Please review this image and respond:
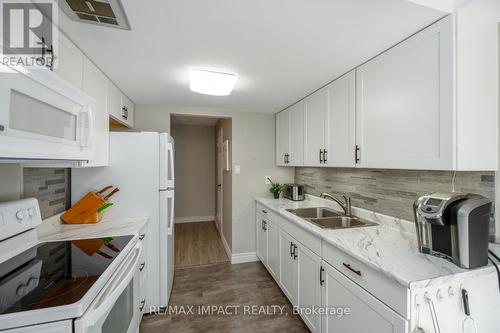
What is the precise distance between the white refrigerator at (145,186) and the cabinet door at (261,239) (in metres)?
1.20

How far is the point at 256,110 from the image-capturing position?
3043 millimetres

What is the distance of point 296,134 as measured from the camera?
2617mm

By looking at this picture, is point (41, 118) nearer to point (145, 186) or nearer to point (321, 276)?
point (145, 186)

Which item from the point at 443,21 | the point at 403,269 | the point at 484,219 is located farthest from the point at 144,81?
the point at 484,219

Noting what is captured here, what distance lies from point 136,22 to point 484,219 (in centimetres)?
203

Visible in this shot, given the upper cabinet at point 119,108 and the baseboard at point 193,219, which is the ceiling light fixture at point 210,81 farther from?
the baseboard at point 193,219

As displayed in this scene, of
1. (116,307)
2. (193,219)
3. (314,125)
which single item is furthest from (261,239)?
(193,219)

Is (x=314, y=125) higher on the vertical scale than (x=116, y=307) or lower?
higher

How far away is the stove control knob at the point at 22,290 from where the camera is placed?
843 millimetres

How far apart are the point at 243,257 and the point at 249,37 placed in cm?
273

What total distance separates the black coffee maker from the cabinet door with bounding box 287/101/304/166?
4.87 ft

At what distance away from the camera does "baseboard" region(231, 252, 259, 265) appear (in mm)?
3014

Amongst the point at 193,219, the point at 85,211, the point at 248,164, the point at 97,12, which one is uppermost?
the point at 97,12

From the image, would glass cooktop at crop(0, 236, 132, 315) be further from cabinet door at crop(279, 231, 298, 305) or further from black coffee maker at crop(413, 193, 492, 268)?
black coffee maker at crop(413, 193, 492, 268)
